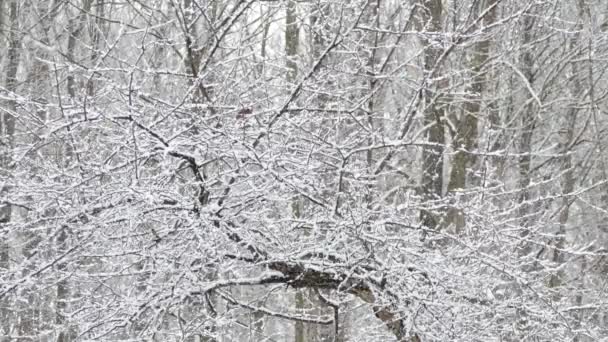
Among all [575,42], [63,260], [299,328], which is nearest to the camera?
[63,260]

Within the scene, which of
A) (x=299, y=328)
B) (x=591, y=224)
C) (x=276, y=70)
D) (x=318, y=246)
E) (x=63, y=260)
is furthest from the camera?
(x=591, y=224)

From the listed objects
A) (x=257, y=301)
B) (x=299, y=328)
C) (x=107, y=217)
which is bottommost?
(x=299, y=328)

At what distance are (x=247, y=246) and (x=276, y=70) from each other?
8.73 feet

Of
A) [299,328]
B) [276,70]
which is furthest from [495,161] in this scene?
[276,70]

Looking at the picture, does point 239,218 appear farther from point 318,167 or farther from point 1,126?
point 1,126

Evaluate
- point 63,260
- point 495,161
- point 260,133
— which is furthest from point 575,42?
point 63,260

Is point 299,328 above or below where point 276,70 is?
below

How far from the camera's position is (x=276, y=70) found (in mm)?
6863

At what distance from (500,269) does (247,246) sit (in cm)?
140

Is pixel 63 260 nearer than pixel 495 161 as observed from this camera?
Yes

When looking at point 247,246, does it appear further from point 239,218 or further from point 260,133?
point 260,133

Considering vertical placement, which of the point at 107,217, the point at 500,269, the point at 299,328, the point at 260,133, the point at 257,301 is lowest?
the point at 299,328

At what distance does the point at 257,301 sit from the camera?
5.00 meters

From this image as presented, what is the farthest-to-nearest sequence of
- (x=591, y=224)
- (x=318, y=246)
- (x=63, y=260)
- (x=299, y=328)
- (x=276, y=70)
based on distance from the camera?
(x=591, y=224) → (x=299, y=328) → (x=276, y=70) → (x=318, y=246) → (x=63, y=260)
